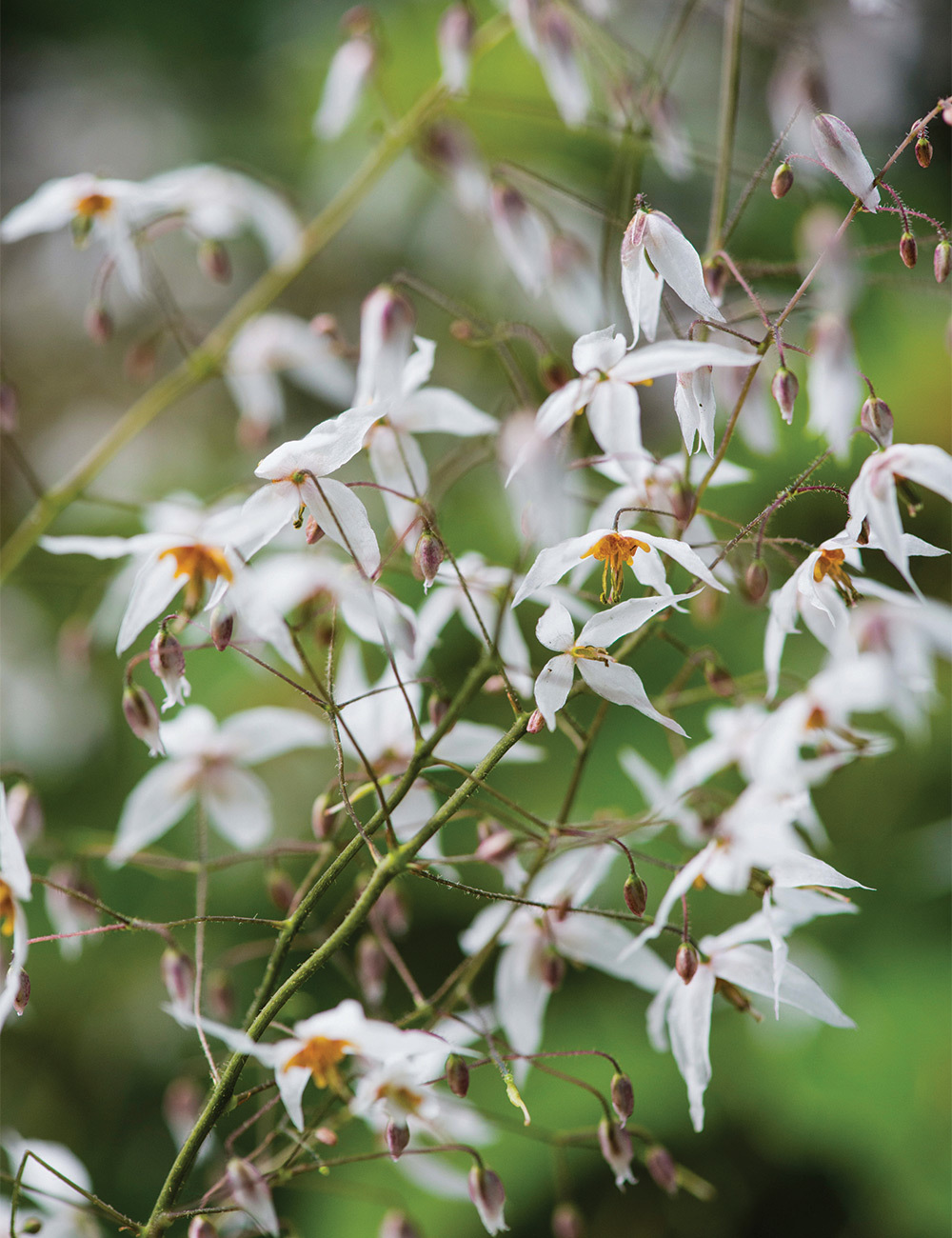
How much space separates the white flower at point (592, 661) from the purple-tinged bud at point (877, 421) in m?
0.11

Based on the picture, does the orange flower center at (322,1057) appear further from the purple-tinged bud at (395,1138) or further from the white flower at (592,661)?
the white flower at (592,661)

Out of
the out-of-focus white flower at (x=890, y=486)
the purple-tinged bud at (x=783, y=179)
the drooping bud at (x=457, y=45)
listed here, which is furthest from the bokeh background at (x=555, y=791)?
the out-of-focus white flower at (x=890, y=486)

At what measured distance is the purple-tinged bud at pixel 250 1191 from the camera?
1.43 ft

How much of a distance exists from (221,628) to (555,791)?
94 centimetres

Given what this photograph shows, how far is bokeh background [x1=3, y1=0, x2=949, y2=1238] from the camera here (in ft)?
3.87

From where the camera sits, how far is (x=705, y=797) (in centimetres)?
60

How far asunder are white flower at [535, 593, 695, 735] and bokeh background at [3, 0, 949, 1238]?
0.23 metres

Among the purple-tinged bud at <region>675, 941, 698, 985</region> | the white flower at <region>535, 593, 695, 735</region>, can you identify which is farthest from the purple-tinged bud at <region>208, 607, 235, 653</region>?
the purple-tinged bud at <region>675, 941, 698, 985</region>

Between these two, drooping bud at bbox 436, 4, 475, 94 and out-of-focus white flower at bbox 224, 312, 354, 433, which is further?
out-of-focus white flower at bbox 224, 312, 354, 433

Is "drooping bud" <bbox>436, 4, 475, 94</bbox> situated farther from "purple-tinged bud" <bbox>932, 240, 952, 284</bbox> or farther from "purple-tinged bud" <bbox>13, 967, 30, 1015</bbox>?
"purple-tinged bud" <bbox>13, 967, 30, 1015</bbox>

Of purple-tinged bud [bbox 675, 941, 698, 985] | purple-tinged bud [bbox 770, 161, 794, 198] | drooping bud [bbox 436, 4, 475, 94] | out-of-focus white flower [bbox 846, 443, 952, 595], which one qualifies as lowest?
purple-tinged bud [bbox 675, 941, 698, 985]

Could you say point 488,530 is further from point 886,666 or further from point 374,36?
point 886,666

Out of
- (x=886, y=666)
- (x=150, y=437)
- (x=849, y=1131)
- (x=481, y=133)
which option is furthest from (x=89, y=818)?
(x=481, y=133)

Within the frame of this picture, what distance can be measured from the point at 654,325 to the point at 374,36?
0.52 m
